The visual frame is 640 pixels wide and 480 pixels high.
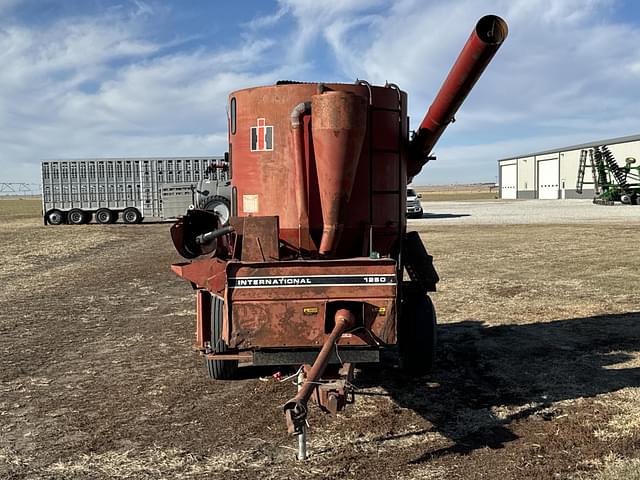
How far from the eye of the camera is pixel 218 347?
610 centimetres

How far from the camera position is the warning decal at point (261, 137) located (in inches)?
223

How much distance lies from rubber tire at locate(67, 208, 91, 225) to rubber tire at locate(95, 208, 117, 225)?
0.65 meters

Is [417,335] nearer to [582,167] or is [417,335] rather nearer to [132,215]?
[132,215]

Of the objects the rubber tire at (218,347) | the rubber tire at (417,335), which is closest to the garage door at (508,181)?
the rubber tire at (417,335)

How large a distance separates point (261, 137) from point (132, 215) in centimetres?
2994

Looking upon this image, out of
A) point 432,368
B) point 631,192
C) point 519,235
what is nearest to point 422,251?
point 432,368

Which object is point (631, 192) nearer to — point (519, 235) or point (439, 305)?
point (519, 235)

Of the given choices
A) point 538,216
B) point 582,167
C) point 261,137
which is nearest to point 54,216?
point 538,216

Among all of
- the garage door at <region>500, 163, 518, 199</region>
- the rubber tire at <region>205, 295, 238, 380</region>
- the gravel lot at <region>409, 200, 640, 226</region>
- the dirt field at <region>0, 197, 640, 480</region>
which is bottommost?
the dirt field at <region>0, 197, 640, 480</region>

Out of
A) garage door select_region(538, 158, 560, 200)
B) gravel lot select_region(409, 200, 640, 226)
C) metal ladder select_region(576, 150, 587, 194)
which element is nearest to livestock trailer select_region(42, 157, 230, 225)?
gravel lot select_region(409, 200, 640, 226)

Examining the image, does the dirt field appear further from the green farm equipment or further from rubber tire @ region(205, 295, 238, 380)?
the green farm equipment

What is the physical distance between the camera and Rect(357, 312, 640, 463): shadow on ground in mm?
5176

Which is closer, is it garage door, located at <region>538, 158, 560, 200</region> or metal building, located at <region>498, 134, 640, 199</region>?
metal building, located at <region>498, 134, 640, 199</region>

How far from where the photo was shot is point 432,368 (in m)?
6.57
